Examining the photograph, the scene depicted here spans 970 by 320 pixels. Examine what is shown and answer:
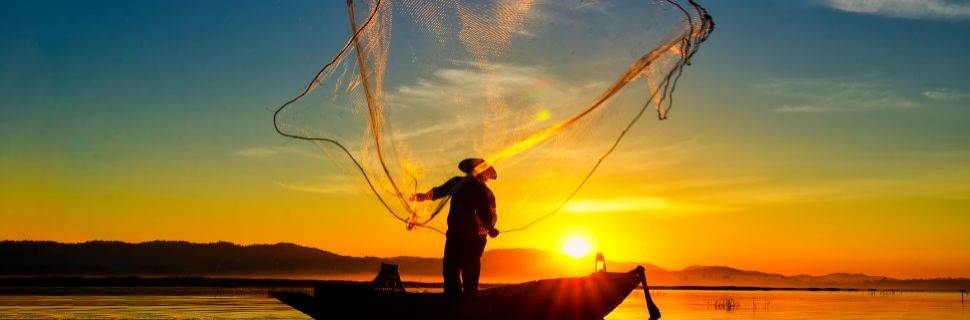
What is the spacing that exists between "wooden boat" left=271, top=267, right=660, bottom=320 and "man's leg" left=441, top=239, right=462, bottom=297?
690 millimetres

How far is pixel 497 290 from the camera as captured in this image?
Result: 17.2m

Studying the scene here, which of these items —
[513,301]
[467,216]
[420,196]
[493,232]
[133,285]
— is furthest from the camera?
[133,285]

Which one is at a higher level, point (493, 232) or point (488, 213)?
point (488, 213)

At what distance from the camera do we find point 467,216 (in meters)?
14.4

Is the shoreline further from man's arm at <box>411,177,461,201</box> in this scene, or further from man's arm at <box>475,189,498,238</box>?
man's arm at <box>411,177,461,201</box>

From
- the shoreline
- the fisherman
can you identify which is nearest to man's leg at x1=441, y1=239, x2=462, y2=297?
the fisherman

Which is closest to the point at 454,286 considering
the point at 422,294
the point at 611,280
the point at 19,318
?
the point at 422,294

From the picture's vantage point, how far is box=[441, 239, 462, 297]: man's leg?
14664 mm

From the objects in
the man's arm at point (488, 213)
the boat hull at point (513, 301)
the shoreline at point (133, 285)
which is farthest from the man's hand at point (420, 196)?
the shoreline at point (133, 285)

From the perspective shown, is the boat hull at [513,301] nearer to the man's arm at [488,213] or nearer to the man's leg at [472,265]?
the man's leg at [472,265]

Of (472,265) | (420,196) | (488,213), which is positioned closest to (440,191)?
(420,196)

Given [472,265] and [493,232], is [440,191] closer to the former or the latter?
[493,232]

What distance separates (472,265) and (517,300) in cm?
177

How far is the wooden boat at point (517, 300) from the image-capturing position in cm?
1606
